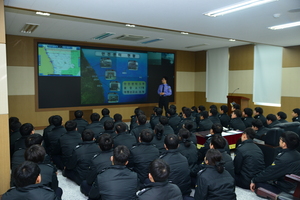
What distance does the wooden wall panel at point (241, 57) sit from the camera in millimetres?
9164

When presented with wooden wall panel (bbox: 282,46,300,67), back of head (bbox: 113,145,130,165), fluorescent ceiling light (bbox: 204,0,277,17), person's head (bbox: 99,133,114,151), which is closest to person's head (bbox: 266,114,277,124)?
fluorescent ceiling light (bbox: 204,0,277,17)

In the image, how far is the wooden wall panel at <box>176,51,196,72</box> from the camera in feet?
35.5

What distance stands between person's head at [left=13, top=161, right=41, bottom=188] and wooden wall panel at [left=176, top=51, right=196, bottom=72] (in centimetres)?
931

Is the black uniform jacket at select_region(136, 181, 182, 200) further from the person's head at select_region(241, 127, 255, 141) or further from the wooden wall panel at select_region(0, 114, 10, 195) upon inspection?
the wooden wall panel at select_region(0, 114, 10, 195)

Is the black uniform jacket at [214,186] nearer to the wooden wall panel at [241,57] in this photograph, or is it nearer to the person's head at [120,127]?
the person's head at [120,127]

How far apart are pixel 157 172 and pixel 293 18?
4.50 meters

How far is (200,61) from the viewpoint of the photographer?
1113cm

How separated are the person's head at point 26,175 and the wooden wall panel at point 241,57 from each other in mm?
8860

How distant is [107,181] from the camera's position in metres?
2.27

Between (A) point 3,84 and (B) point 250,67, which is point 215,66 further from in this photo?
(A) point 3,84

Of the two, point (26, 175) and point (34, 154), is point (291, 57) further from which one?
point (26, 175)

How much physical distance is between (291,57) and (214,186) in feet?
25.2

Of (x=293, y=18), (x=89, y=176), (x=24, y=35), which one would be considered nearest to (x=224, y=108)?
(x=293, y=18)

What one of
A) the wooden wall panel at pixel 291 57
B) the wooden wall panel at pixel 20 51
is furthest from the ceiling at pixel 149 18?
the wooden wall panel at pixel 291 57
